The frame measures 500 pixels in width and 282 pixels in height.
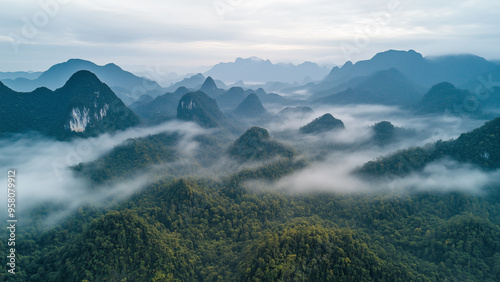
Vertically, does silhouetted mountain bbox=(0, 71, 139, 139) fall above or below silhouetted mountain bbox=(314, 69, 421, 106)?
below

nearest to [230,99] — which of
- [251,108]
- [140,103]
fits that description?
[251,108]

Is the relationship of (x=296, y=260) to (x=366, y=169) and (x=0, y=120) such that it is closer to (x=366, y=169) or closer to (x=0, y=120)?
(x=366, y=169)

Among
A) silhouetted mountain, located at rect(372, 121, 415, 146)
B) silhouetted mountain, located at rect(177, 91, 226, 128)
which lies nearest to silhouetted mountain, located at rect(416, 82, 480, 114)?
silhouetted mountain, located at rect(372, 121, 415, 146)

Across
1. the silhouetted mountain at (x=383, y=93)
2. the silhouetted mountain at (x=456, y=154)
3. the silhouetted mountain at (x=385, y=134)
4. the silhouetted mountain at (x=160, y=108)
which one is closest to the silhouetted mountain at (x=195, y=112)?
the silhouetted mountain at (x=160, y=108)

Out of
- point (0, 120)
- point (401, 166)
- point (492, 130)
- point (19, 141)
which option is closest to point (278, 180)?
point (401, 166)

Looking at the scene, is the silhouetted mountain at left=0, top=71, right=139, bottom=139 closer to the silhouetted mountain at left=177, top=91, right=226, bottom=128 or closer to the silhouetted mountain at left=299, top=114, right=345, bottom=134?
the silhouetted mountain at left=177, top=91, right=226, bottom=128

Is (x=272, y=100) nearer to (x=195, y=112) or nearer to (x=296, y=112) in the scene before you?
(x=296, y=112)

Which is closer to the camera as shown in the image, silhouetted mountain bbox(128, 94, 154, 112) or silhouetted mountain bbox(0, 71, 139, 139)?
silhouetted mountain bbox(0, 71, 139, 139)
